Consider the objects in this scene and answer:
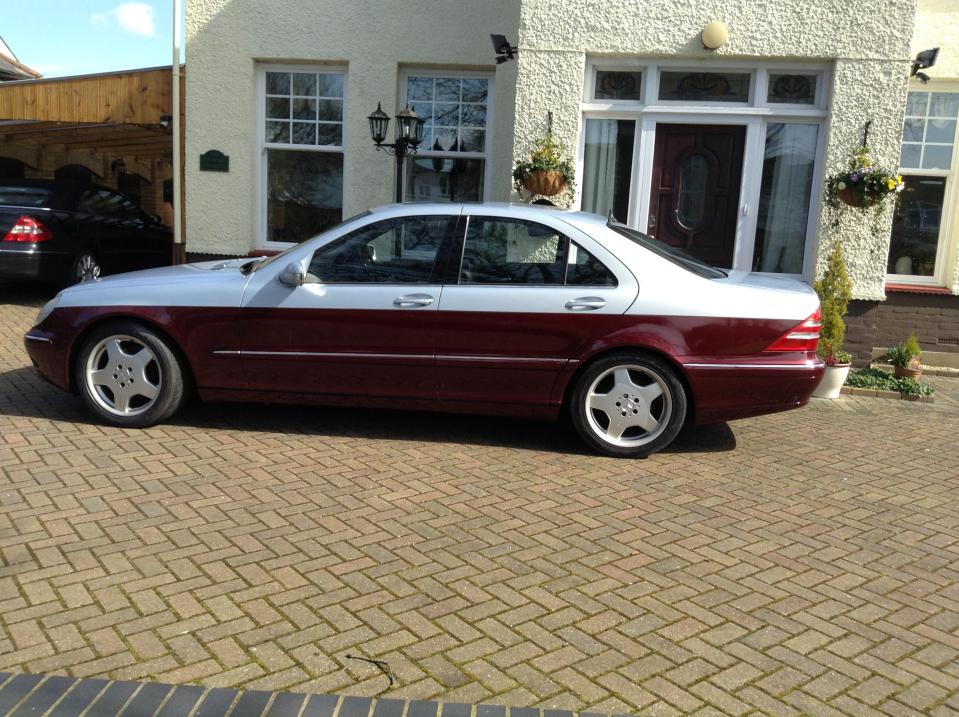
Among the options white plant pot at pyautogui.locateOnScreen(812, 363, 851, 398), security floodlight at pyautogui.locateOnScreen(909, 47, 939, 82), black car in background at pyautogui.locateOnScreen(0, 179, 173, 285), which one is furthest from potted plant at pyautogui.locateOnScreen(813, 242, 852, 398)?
black car in background at pyautogui.locateOnScreen(0, 179, 173, 285)

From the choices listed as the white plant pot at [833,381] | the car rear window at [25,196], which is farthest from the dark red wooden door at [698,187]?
the car rear window at [25,196]

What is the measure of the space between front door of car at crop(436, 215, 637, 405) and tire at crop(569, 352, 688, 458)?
224mm

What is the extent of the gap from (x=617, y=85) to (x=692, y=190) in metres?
1.25

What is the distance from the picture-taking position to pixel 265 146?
1038 centimetres

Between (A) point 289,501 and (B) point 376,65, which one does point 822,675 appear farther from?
(B) point 376,65

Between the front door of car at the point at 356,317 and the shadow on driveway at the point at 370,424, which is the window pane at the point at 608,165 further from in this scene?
the front door of car at the point at 356,317

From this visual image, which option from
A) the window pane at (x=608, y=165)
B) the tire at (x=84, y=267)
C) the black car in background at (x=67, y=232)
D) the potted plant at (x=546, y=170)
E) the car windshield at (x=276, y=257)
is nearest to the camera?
the car windshield at (x=276, y=257)

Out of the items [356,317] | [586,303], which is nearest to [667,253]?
[586,303]

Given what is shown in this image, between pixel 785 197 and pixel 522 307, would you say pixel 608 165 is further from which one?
pixel 522 307

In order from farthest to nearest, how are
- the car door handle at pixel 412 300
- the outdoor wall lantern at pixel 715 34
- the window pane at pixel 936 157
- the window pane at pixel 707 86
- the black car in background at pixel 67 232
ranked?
the black car in background at pixel 67 232 → the window pane at pixel 936 157 → the window pane at pixel 707 86 → the outdoor wall lantern at pixel 715 34 → the car door handle at pixel 412 300

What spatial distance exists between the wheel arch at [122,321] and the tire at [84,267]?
18.1ft

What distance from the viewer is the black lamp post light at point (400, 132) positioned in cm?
914

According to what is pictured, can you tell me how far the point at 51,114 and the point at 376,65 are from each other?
14.5 feet

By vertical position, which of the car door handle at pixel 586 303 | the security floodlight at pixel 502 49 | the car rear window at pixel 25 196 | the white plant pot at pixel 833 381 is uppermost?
the security floodlight at pixel 502 49
